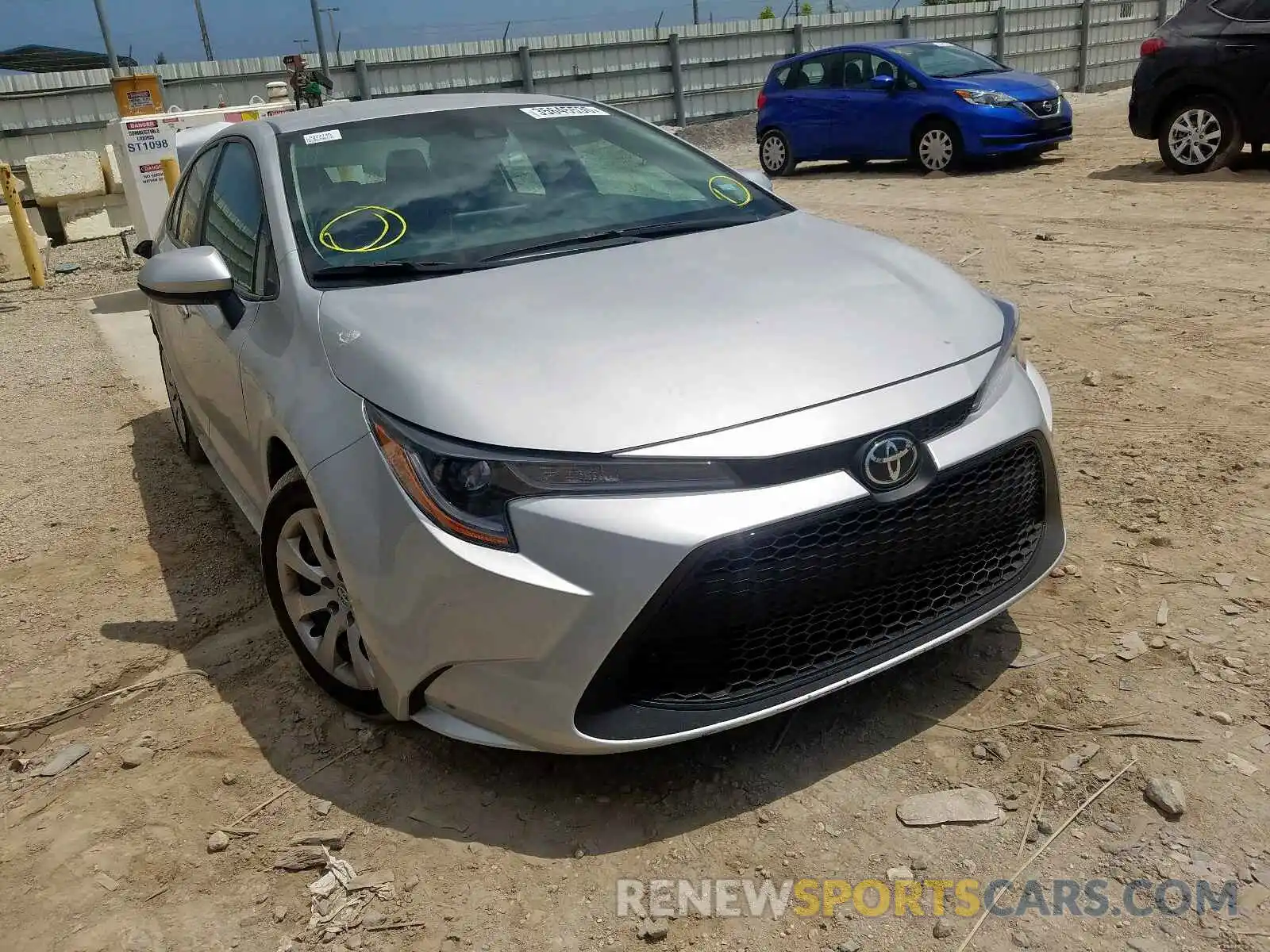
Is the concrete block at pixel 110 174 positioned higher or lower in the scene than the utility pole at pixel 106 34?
lower

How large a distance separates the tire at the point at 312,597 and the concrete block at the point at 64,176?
1187 cm

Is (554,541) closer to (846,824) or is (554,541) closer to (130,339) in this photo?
(846,824)

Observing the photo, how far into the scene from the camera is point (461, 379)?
2461 millimetres

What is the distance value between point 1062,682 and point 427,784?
1.63m

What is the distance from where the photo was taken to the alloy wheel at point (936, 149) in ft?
40.4

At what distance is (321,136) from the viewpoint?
3652 millimetres

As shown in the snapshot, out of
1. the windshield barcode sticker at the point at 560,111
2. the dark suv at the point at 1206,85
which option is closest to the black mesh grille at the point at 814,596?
the windshield barcode sticker at the point at 560,111

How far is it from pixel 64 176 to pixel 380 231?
11.7m

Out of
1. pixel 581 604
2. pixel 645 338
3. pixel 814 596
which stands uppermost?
pixel 645 338

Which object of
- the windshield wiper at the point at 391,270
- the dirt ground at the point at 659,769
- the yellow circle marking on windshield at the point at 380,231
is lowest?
the dirt ground at the point at 659,769

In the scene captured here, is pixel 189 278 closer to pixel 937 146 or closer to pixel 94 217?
pixel 937 146

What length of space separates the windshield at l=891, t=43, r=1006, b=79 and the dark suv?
2.81 meters

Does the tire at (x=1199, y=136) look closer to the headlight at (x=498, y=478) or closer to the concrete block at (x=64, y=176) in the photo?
the headlight at (x=498, y=478)

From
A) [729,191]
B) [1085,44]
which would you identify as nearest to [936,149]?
[729,191]
